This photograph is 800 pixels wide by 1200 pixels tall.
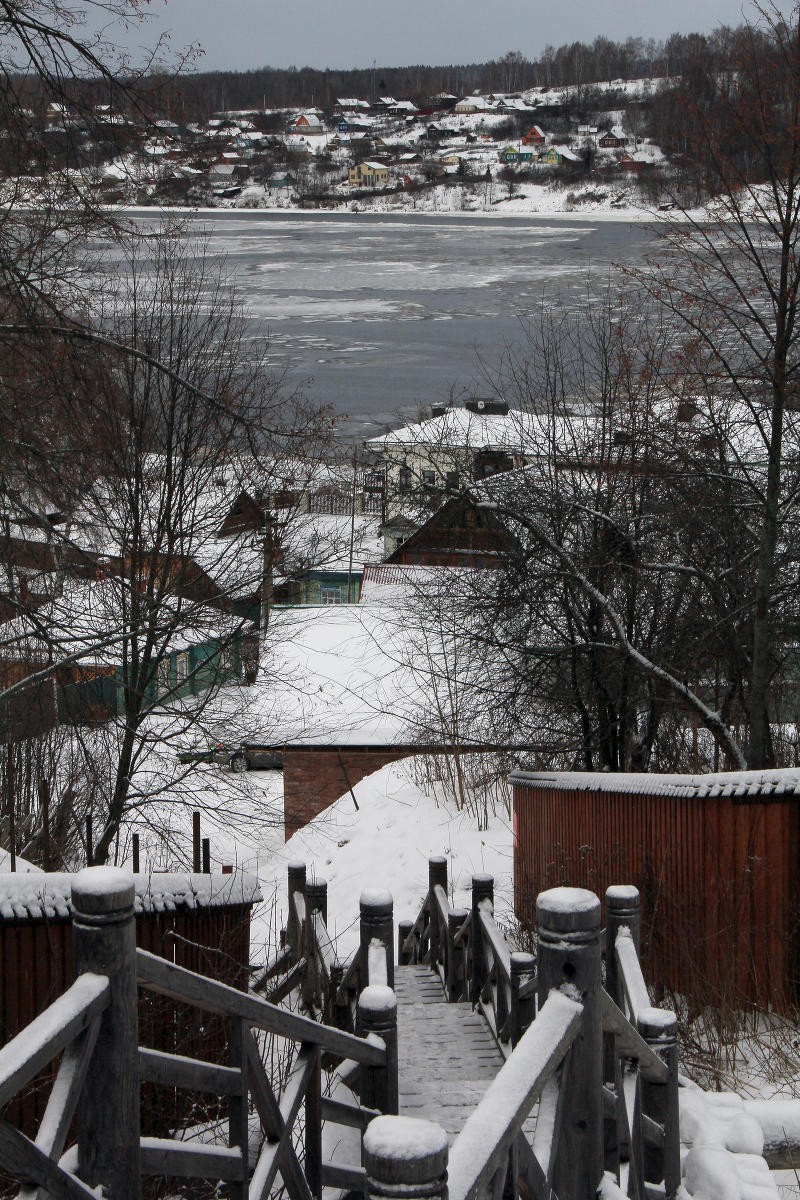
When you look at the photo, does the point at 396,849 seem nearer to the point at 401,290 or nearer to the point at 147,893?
the point at 147,893

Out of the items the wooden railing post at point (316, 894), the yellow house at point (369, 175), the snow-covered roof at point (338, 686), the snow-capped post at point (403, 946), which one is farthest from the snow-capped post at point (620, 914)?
the yellow house at point (369, 175)

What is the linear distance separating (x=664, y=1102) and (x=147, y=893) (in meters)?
2.31

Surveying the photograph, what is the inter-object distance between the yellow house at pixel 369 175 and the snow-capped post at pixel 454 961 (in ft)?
497

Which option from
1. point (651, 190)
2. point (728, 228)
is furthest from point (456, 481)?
point (728, 228)

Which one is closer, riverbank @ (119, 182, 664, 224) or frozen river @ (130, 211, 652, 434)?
frozen river @ (130, 211, 652, 434)

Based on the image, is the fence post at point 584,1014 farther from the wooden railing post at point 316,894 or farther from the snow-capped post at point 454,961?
the snow-capped post at point 454,961

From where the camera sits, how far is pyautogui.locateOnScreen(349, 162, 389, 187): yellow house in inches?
5871

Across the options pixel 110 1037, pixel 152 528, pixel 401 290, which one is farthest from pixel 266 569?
pixel 401 290

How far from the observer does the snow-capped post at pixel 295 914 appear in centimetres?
647

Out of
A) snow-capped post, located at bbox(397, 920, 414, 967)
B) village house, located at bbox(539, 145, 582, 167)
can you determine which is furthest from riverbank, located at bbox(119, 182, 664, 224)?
snow-capped post, located at bbox(397, 920, 414, 967)

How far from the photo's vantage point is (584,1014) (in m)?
2.43

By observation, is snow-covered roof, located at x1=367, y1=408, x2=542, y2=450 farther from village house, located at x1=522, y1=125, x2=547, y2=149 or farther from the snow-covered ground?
village house, located at x1=522, y1=125, x2=547, y2=149

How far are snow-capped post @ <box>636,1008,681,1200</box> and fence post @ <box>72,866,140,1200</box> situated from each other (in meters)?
1.65

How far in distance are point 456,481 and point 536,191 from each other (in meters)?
146
